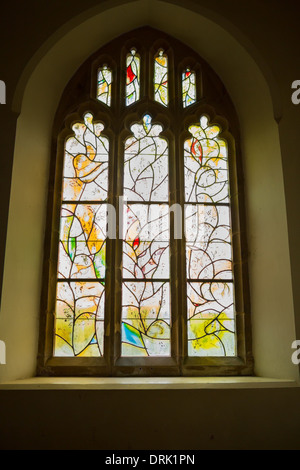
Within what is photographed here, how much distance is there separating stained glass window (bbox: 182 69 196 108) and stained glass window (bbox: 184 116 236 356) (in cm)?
23

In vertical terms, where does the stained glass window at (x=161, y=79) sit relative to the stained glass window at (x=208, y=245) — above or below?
above

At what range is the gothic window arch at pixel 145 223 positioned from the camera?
3.27 metres

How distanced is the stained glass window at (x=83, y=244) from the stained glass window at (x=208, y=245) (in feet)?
2.22

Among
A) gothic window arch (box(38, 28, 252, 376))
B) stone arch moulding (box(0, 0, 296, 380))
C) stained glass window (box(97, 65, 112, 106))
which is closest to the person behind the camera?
stone arch moulding (box(0, 0, 296, 380))

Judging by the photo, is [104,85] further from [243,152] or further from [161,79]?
[243,152]

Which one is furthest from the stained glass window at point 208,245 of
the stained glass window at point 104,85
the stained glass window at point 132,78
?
the stained glass window at point 104,85

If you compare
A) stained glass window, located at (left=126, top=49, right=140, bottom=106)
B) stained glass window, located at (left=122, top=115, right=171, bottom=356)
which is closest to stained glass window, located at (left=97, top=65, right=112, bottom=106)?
stained glass window, located at (left=126, top=49, right=140, bottom=106)

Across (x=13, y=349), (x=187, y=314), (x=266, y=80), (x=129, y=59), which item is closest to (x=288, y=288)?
(x=187, y=314)

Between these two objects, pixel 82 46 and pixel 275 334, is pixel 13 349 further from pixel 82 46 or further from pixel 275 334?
pixel 82 46

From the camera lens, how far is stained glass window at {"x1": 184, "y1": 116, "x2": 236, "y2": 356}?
131 inches

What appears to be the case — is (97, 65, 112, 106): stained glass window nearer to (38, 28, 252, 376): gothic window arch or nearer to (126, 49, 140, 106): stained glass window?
(38, 28, 252, 376): gothic window arch

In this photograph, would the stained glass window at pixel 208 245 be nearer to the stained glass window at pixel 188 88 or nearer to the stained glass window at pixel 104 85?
the stained glass window at pixel 188 88

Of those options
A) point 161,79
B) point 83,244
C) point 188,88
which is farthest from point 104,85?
point 83,244

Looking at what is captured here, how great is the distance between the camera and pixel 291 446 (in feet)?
8.43
